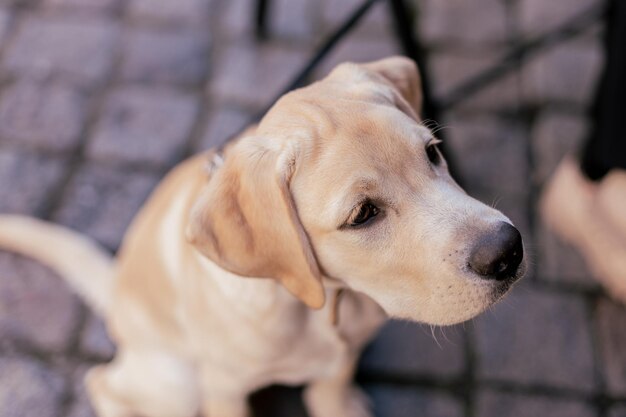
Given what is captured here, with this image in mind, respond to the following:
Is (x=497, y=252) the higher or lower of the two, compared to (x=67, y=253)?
higher

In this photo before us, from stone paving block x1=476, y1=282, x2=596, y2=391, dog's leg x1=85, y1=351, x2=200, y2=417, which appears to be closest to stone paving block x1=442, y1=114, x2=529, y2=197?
stone paving block x1=476, y1=282, x2=596, y2=391

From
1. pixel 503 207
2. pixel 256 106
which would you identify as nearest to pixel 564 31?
pixel 503 207

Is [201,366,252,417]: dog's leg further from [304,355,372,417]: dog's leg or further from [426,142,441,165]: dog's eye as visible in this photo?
[426,142,441,165]: dog's eye

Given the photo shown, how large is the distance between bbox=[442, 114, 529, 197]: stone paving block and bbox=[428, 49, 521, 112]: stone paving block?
0.35 feet

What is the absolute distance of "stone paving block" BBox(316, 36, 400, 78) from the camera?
13.2ft

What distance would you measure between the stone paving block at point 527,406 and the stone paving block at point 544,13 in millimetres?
2354

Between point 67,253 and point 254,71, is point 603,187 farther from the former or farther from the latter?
point 67,253

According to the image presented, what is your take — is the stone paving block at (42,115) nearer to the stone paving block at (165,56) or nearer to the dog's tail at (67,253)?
the stone paving block at (165,56)

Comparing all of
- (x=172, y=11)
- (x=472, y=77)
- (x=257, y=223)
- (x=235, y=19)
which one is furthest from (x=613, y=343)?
(x=172, y=11)

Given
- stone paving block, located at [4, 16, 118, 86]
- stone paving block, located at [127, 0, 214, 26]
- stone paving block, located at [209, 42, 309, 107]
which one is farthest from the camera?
stone paving block, located at [127, 0, 214, 26]

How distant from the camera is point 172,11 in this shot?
434 centimetres

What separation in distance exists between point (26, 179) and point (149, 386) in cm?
164

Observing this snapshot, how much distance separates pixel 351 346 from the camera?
8.11ft

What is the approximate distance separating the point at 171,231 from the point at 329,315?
687 mm
